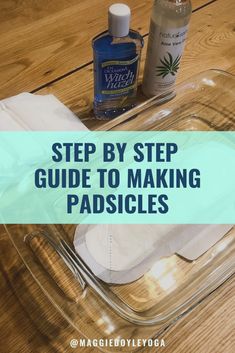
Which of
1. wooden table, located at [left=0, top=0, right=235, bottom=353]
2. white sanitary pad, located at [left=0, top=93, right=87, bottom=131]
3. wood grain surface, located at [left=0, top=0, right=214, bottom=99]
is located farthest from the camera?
wood grain surface, located at [left=0, top=0, right=214, bottom=99]

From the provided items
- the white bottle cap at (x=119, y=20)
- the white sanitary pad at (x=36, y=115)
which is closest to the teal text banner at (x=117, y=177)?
the white sanitary pad at (x=36, y=115)

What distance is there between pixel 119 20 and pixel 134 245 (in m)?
0.31

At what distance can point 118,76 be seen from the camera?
20.0 inches

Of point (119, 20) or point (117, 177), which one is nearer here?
point (119, 20)

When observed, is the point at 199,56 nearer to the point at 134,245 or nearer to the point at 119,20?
the point at 119,20

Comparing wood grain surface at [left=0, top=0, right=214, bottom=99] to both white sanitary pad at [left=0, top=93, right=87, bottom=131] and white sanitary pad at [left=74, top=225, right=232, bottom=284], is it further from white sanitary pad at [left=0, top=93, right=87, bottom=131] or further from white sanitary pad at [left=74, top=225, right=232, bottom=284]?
white sanitary pad at [left=74, top=225, right=232, bottom=284]

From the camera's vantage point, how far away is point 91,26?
71 cm

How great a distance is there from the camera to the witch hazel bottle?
1.49ft

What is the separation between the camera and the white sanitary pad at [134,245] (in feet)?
1.56

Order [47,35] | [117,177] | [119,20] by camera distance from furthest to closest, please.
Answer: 1. [47,35]
2. [117,177]
3. [119,20]

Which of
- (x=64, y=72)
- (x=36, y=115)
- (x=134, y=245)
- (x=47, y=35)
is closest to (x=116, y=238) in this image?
(x=134, y=245)

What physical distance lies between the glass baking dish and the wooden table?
0.04ft

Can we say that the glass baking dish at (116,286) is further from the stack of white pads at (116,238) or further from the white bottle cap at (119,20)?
the white bottle cap at (119,20)

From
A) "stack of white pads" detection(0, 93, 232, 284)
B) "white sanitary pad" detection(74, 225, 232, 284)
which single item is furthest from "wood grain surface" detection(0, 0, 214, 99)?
"white sanitary pad" detection(74, 225, 232, 284)
